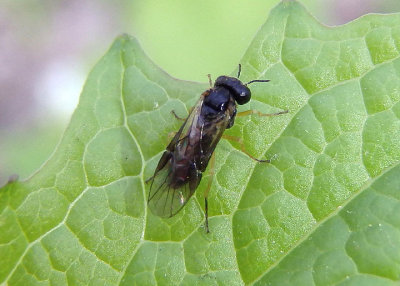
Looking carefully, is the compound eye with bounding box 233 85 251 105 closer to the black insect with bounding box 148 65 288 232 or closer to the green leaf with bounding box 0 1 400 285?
the black insect with bounding box 148 65 288 232

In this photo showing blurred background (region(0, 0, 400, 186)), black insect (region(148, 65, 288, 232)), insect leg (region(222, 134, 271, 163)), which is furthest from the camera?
blurred background (region(0, 0, 400, 186))

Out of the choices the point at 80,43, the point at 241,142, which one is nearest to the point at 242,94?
the point at 241,142

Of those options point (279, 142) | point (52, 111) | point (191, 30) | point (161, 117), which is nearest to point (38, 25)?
point (52, 111)

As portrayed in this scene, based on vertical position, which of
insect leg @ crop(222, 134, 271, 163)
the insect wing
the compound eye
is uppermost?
the compound eye

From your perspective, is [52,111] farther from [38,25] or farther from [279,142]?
[279,142]

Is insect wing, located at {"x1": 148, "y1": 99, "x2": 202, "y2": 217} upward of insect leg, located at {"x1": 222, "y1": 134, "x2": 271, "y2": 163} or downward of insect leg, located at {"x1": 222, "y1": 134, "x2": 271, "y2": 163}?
downward

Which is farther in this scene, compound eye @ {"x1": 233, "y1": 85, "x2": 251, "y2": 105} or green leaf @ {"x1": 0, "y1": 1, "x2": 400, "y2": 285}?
compound eye @ {"x1": 233, "y1": 85, "x2": 251, "y2": 105}

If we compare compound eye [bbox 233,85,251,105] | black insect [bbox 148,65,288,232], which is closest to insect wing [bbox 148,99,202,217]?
black insect [bbox 148,65,288,232]
